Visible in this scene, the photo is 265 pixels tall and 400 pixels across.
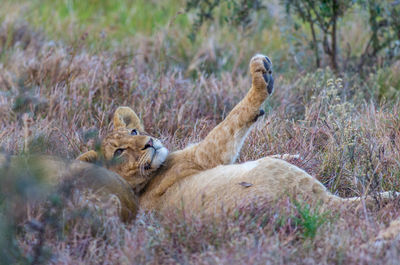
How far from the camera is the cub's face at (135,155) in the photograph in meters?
4.27

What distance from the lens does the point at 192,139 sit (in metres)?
4.98

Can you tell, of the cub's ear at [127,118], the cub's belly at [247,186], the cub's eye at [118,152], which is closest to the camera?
the cub's belly at [247,186]

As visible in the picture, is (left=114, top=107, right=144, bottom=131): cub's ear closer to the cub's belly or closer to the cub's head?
Result: the cub's head

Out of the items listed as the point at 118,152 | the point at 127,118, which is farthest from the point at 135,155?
the point at 127,118

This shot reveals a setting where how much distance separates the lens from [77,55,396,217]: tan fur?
3.63 m

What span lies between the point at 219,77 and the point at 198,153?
8.84 ft

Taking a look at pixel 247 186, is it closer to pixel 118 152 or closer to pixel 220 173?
pixel 220 173

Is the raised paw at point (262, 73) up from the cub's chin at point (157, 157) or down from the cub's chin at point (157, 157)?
up

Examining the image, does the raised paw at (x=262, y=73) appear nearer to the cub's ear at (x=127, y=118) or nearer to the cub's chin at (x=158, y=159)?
the cub's chin at (x=158, y=159)

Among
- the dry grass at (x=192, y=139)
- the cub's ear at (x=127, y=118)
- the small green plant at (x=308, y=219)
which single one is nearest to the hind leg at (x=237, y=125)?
the dry grass at (x=192, y=139)

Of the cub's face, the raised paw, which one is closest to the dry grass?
the cub's face

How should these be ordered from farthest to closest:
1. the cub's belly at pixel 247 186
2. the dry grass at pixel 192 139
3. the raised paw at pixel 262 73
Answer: the raised paw at pixel 262 73 → the cub's belly at pixel 247 186 → the dry grass at pixel 192 139

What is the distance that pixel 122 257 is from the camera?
9.42 feet

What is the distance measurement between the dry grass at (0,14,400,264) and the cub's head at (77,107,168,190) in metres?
0.23
